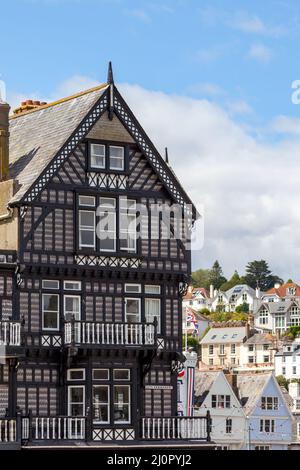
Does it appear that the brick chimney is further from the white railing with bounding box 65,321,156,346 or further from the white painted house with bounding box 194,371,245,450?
the white painted house with bounding box 194,371,245,450

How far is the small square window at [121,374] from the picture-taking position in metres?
53.7

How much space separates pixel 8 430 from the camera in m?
50.0

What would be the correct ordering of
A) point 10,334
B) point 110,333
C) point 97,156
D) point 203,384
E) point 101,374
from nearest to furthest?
1. point 10,334
2. point 101,374
3. point 110,333
4. point 97,156
5. point 203,384

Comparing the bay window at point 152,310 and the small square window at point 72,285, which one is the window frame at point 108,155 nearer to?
the small square window at point 72,285

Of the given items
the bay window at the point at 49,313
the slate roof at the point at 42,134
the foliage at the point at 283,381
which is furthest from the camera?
the foliage at the point at 283,381

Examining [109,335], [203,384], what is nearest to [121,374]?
[109,335]

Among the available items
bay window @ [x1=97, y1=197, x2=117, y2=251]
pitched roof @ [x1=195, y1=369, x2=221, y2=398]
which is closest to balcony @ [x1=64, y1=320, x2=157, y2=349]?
bay window @ [x1=97, y1=197, x2=117, y2=251]

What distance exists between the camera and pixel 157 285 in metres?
55.6

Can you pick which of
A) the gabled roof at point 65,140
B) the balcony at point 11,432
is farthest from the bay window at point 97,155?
the balcony at point 11,432

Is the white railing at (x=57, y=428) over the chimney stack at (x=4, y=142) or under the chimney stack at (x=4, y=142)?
under

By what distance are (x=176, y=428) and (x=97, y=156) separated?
10817mm

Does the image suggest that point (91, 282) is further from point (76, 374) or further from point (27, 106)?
point (27, 106)

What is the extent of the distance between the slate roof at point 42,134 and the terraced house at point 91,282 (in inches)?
4.1
